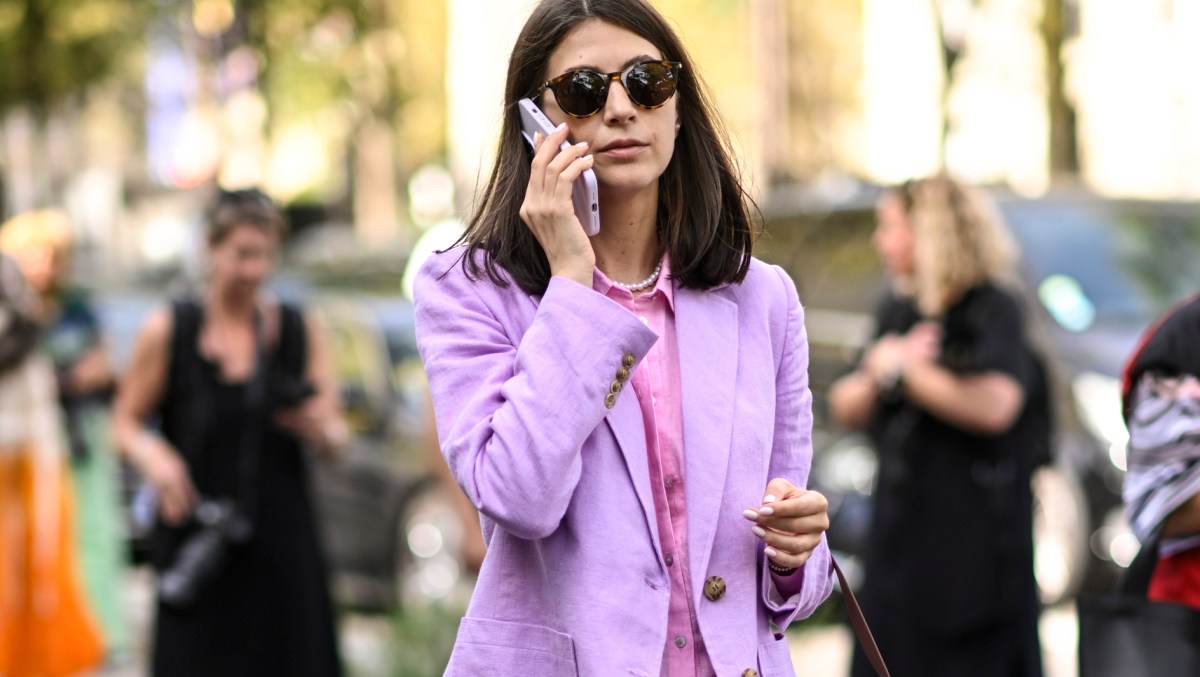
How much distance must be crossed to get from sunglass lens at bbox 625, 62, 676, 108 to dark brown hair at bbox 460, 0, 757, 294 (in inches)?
2.6

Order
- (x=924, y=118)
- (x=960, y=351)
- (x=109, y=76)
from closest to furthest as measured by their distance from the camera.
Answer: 1. (x=960, y=351)
2. (x=109, y=76)
3. (x=924, y=118)

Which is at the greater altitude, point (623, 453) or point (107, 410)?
point (623, 453)

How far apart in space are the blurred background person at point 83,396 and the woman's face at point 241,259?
3.03 meters

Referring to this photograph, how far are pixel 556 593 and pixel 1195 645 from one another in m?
1.35

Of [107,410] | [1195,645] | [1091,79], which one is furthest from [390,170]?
[1195,645]

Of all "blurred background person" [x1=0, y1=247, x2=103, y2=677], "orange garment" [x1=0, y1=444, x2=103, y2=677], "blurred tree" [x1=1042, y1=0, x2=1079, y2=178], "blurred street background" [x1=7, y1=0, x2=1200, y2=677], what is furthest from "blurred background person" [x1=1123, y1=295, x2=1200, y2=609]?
"blurred tree" [x1=1042, y1=0, x2=1079, y2=178]

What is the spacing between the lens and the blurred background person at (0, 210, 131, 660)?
8797 millimetres

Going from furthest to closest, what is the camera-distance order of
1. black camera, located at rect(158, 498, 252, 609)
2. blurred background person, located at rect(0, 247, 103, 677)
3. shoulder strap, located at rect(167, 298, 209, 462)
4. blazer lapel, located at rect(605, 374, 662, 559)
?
blurred background person, located at rect(0, 247, 103, 677) < shoulder strap, located at rect(167, 298, 209, 462) < black camera, located at rect(158, 498, 252, 609) < blazer lapel, located at rect(605, 374, 662, 559)

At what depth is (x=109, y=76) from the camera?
23.6 metres

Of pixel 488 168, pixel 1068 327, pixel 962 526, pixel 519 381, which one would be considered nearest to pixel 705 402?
pixel 519 381

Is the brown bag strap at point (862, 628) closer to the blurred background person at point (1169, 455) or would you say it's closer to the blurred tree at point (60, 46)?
the blurred background person at point (1169, 455)

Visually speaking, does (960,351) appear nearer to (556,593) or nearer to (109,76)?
(556,593)

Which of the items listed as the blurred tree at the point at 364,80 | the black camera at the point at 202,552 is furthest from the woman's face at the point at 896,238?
the blurred tree at the point at 364,80

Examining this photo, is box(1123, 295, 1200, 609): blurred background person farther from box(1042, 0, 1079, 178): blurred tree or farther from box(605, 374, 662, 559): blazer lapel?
box(1042, 0, 1079, 178): blurred tree
